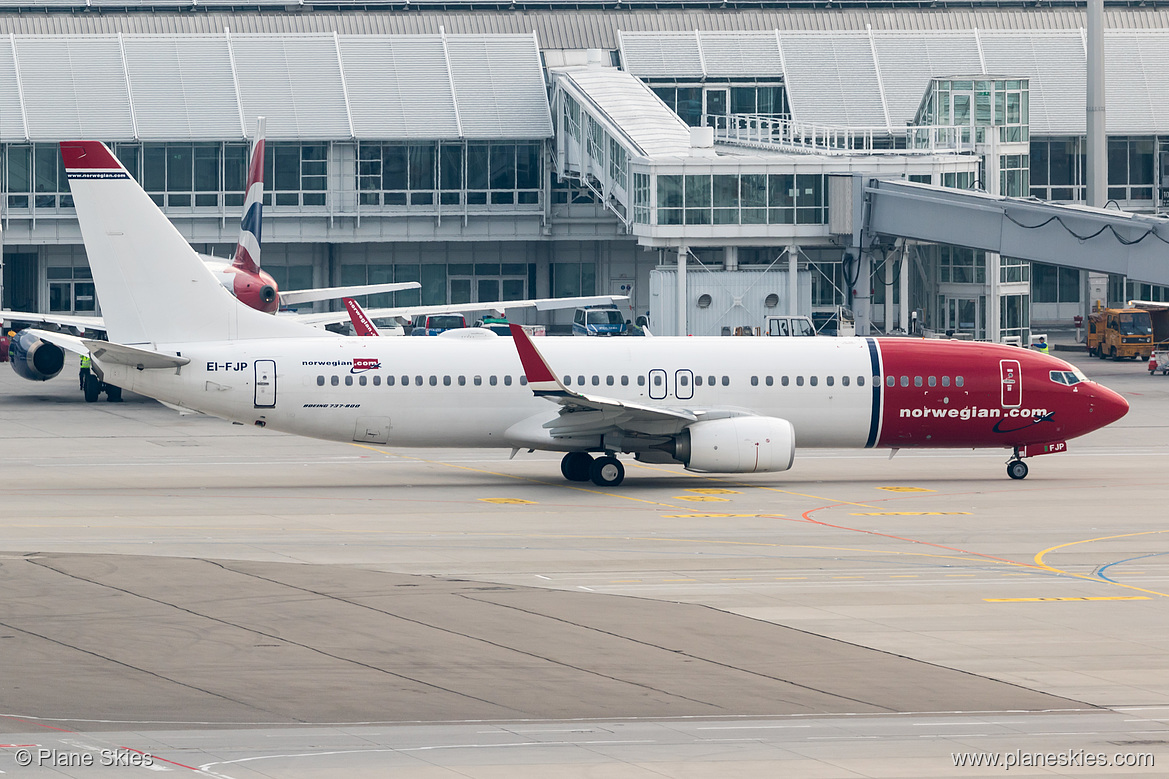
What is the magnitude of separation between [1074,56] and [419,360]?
72.8 meters

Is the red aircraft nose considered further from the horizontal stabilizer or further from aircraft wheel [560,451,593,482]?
the horizontal stabilizer

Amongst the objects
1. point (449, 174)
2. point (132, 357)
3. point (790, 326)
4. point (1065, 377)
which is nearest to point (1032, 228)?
point (790, 326)

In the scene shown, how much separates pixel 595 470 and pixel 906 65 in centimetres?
6706

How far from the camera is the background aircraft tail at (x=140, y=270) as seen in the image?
1646 inches

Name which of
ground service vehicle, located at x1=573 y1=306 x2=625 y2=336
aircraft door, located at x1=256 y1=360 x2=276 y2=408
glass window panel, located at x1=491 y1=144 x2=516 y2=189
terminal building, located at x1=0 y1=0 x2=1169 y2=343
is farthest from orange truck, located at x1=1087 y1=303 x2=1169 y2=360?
aircraft door, located at x1=256 y1=360 x2=276 y2=408

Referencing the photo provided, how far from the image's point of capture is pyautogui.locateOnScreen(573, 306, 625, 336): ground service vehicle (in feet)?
286

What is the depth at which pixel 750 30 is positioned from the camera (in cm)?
10388

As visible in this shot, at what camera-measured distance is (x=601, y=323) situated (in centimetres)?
8812

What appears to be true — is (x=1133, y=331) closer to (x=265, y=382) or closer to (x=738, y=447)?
(x=738, y=447)

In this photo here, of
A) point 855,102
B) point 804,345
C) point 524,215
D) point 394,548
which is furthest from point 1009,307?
point 394,548

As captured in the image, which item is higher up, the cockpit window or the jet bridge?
the jet bridge

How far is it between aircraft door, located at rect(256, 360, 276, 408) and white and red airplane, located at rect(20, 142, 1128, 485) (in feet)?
0.13

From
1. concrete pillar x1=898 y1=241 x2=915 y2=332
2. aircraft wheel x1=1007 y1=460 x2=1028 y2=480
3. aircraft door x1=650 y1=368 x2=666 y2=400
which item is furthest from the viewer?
concrete pillar x1=898 y1=241 x2=915 y2=332

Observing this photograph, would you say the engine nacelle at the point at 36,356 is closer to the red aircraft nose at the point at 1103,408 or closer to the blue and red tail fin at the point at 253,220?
the blue and red tail fin at the point at 253,220
